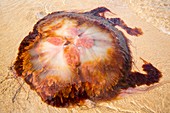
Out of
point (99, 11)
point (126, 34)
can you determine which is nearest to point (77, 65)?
point (126, 34)

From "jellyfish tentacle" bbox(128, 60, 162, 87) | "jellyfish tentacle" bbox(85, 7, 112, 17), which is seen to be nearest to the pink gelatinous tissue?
"jellyfish tentacle" bbox(128, 60, 162, 87)

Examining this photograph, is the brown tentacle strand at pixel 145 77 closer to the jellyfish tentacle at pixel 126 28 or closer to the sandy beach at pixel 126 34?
the sandy beach at pixel 126 34

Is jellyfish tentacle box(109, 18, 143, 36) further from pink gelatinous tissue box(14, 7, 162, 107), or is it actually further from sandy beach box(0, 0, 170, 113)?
pink gelatinous tissue box(14, 7, 162, 107)

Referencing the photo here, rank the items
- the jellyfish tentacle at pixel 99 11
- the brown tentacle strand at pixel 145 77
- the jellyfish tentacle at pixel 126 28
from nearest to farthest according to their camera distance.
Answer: the brown tentacle strand at pixel 145 77 → the jellyfish tentacle at pixel 126 28 → the jellyfish tentacle at pixel 99 11

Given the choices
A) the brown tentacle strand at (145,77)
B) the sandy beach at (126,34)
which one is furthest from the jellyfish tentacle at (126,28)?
the brown tentacle strand at (145,77)

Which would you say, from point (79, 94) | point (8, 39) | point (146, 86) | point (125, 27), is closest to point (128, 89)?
point (146, 86)

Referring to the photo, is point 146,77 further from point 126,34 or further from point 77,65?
point 77,65
